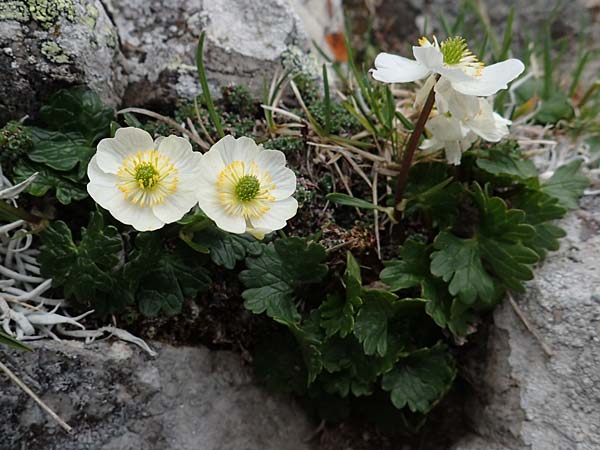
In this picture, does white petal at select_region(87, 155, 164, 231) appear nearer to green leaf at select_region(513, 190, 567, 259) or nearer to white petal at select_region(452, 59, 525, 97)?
white petal at select_region(452, 59, 525, 97)

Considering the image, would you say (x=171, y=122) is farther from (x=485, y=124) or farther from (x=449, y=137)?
(x=485, y=124)

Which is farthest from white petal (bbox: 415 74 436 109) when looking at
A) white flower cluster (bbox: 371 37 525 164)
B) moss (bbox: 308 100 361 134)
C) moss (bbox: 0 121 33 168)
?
moss (bbox: 0 121 33 168)

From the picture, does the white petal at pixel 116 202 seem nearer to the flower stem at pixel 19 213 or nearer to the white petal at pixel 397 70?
the flower stem at pixel 19 213

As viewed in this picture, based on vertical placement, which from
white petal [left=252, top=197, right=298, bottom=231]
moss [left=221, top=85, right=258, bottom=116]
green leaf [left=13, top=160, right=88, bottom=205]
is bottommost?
white petal [left=252, top=197, right=298, bottom=231]

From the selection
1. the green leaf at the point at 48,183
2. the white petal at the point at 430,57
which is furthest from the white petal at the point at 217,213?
the white petal at the point at 430,57

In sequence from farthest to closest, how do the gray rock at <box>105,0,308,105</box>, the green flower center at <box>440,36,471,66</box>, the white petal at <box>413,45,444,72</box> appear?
1. the gray rock at <box>105,0,308,105</box>
2. the green flower center at <box>440,36,471,66</box>
3. the white petal at <box>413,45,444,72</box>

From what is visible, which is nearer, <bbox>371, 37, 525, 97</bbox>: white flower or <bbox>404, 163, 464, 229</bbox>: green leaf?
<bbox>371, 37, 525, 97</bbox>: white flower

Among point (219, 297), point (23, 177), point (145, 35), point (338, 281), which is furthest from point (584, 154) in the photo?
point (23, 177)
